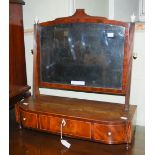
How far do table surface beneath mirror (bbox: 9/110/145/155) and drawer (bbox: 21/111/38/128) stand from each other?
0.06 meters

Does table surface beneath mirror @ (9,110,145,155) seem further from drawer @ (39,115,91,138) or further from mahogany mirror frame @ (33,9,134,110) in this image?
mahogany mirror frame @ (33,9,134,110)

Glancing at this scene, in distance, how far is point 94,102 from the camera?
1.58 m

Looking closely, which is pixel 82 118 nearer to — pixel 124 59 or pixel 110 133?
pixel 110 133

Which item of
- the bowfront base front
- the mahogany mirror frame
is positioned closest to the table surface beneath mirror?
the bowfront base front

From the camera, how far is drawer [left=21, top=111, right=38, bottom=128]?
1.46m

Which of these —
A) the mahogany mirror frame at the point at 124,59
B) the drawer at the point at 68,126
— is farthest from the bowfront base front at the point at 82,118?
the mahogany mirror frame at the point at 124,59

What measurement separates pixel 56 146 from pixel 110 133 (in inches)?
12.8

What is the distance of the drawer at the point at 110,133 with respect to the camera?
48.7 inches

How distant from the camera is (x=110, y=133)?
1253mm

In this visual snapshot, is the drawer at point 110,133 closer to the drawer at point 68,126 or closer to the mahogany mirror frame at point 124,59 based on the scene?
the drawer at point 68,126

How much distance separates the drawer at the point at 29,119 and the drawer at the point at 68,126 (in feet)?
0.13

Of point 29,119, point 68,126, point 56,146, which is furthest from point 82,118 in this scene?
point 29,119
